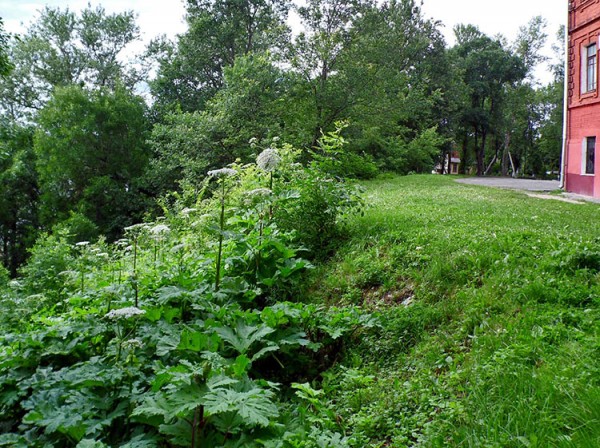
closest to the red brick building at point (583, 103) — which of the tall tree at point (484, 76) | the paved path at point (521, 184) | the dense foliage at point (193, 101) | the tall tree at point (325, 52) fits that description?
the paved path at point (521, 184)

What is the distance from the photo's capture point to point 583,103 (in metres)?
15.3

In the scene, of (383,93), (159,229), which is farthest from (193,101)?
(159,229)

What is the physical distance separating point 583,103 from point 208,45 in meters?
18.1

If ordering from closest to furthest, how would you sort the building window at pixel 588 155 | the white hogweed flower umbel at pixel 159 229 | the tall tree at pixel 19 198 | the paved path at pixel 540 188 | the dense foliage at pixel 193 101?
the white hogweed flower umbel at pixel 159 229 → the paved path at pixel 540 188 → the building window at pixel 588 155 → the dense foliage at pixel 193 101 → the tall tree at pixel 19 198

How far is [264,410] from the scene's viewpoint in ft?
7.77

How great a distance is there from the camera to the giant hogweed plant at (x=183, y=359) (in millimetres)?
2414

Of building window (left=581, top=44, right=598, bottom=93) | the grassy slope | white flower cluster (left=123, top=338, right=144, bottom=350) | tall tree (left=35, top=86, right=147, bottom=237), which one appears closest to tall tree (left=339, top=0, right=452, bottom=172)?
building window (left=581, top=44, right=598, bottom=93)

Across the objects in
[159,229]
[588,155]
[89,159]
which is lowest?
[159,229]

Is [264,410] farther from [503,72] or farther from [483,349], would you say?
[503,72]

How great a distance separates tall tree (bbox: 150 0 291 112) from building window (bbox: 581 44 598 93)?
14.9 metres

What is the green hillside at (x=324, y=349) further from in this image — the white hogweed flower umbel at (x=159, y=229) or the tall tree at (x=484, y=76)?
the tall tree at (x=484, y=76)

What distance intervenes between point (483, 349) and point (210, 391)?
1794mm

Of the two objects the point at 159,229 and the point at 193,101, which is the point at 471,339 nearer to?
the point at 159,229

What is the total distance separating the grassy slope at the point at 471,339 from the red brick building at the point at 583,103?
10824mm
